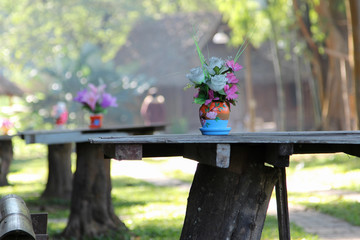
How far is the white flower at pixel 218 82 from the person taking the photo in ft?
15.3

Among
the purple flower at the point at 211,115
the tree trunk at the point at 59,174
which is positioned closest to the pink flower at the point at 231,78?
the purple flower at the point at 211,115

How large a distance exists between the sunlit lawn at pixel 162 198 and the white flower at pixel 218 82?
227 centimetres

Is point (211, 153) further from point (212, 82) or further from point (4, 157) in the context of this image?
point (4, 157)

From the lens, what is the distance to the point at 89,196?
770cm

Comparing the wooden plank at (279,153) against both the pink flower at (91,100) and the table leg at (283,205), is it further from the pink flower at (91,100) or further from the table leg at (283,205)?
the pink flower at (91,100)

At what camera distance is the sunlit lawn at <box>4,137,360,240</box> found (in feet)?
27.1

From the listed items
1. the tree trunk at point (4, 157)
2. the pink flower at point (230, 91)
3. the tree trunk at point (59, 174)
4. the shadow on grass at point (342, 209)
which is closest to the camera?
the pink flower at point (230, 91)

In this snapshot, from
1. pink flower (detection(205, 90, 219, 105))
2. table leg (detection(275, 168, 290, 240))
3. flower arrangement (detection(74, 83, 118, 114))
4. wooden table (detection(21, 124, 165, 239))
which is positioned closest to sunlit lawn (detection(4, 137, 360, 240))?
wooden table (detection(21, 124, 165, 239))

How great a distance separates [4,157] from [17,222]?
10.0m

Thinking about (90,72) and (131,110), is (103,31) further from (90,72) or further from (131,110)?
(90,72)

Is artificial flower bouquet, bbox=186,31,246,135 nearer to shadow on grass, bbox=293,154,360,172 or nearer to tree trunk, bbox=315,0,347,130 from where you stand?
shadow on grass, bbox=293,154,360,172

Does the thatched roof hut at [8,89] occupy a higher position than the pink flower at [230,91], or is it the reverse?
the pink flower at [230,91]

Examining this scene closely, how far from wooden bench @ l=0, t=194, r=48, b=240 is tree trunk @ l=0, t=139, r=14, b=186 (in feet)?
29.4

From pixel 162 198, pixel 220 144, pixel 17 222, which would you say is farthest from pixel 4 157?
pixel 17 222
